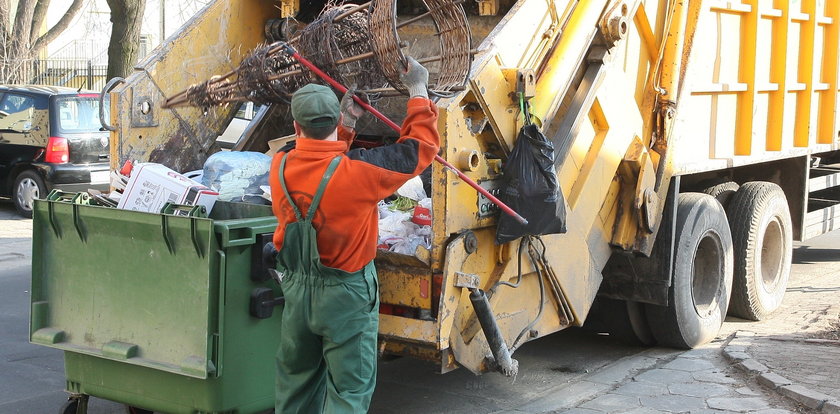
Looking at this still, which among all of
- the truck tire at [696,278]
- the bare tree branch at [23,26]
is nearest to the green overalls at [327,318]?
the truck tire at [696,278]

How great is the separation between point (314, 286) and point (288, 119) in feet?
8.47

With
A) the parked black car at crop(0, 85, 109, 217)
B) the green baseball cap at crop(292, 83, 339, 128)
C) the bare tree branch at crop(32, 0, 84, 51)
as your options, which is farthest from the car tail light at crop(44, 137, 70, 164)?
the bare tree branch at crop(32, 0, 84, 51)

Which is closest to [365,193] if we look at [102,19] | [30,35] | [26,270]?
[26,270]

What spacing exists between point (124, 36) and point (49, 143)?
85.7 inches

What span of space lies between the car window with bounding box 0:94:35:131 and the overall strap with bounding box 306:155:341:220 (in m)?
8.92

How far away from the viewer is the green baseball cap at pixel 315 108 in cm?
381

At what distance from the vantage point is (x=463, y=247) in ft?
14.7

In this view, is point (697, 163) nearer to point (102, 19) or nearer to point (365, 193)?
point (365, 193)

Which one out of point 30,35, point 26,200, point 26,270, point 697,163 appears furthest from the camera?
point 30,35

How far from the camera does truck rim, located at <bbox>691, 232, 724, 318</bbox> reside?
6484 millimetres

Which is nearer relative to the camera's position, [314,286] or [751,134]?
[314,286]

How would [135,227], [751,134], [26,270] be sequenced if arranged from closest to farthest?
1. [135,227]
2. [751,134]
3. [26,270]

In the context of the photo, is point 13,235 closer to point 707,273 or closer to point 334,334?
point 707,273

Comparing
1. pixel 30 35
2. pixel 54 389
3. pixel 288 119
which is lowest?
pixel 54 389
